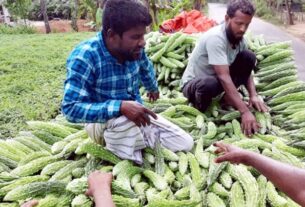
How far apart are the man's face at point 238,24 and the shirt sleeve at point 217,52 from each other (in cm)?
15

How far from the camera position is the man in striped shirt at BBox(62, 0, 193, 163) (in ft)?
10.2

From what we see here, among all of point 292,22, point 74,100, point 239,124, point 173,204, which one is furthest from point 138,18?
point 292,22

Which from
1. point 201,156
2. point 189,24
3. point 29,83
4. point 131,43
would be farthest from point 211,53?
point 29,83

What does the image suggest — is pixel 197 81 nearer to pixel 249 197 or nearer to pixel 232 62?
pixel 232 62

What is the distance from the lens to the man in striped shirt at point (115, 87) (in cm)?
309

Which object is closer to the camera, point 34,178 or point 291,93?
point 34,178

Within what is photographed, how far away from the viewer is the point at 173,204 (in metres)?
2.77

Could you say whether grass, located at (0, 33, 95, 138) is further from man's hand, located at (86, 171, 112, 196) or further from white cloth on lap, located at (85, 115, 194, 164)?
man's hand, located at (86, 171, 112, 196)

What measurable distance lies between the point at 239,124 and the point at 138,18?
1664mm

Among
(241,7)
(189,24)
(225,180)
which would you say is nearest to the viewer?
(225,180)

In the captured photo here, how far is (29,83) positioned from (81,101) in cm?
442

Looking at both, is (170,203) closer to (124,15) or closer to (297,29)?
(124,15)

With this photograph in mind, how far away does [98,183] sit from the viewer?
2869 millimetres

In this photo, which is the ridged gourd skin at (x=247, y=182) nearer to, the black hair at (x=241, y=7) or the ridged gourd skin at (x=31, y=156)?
the ridged gourd skin at (x=31, y=156)
